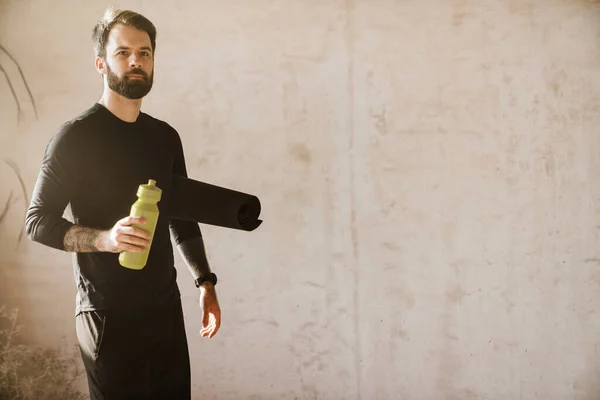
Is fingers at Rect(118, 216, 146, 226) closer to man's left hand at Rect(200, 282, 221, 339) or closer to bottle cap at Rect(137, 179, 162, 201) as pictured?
bottle cap at Rect(137, 179, 162, 201)

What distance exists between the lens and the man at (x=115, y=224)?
5.15 ft

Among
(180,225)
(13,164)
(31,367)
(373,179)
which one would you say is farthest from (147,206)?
(31,367)

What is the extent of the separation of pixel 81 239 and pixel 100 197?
0.56ft

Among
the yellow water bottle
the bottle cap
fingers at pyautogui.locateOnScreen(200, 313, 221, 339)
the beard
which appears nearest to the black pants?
fingers at pyautogui.locateOnScreen(200, 313, 221, 339)

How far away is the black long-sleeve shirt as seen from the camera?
5.12 feet

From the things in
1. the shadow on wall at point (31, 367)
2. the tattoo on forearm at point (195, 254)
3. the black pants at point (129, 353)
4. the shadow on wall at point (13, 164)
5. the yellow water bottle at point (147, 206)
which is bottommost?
the shadow on wall at point (31, 367)

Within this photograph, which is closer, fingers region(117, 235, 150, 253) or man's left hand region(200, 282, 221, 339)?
fingers region(117, 235, 150, 253)

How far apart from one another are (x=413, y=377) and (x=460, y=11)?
5.23 ft

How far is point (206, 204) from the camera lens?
1.79 m

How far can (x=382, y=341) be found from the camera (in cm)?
240

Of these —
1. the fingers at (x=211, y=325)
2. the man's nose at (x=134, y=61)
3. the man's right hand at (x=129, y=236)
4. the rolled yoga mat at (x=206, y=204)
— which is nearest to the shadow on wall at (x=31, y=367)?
the fingers at (x=211, y=325)

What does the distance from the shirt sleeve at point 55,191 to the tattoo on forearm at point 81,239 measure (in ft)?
0.05

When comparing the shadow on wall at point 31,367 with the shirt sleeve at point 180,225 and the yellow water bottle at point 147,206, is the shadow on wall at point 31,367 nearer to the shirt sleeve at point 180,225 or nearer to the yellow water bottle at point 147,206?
the shirt sleeve at point 180,225

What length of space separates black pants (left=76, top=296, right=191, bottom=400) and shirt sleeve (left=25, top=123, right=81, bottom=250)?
28 cm
